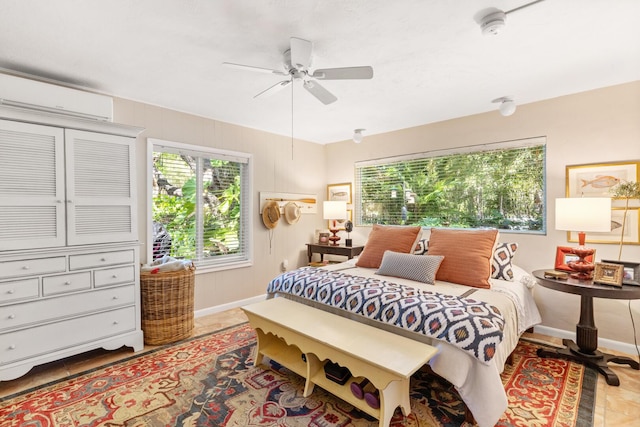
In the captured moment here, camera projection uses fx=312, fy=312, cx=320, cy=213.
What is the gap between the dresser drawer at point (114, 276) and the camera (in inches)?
103

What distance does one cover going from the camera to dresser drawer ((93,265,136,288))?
260 cm

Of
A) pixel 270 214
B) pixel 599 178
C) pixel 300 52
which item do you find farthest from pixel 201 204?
pixel 599 178

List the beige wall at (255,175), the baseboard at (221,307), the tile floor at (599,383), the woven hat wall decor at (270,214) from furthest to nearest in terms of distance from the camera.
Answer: the woven hat wall decor at (270,214) < the baseboard at (221,307) < the beige wall at (255,175) < the tile floor at (599,383)

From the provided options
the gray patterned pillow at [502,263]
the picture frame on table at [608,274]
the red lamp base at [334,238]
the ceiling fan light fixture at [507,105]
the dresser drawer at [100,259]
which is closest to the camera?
the picture frame on table at [608,274]

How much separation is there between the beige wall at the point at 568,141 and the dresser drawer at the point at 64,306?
385 cm

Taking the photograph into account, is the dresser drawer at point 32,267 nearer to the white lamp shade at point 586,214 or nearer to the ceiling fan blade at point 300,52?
the ceiling fan blade at point 300,52

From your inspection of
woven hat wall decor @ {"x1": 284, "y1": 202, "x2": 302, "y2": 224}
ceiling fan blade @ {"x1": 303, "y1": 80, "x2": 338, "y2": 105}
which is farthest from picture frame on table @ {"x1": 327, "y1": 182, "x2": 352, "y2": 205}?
ceiling fan blade @ {"x1": 303, "y1": 80, "x2": 338, "y2": 105}

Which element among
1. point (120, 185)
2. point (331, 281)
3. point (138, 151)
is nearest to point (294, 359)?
point (331, 281)

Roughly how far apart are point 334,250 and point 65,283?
2972 mm

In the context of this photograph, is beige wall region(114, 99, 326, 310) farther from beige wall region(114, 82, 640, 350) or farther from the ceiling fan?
the ceiling fan

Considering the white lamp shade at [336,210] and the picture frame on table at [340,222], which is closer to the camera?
the white lamp shade at [336,210]

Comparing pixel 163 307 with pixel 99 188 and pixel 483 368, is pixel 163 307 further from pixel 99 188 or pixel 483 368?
pixel 483 368

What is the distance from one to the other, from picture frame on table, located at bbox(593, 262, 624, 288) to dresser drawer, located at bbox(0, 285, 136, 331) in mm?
3861

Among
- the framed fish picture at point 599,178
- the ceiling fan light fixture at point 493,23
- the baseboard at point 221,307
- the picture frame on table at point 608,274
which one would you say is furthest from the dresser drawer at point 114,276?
the framed fish picture at point 599,178
